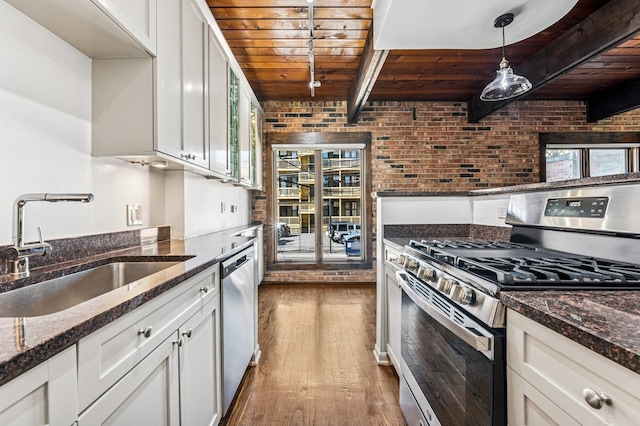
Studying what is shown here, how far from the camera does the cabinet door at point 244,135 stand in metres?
3.14

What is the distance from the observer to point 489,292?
2.94 feet

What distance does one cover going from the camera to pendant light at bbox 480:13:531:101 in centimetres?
201

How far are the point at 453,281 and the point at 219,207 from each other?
2.50 meters

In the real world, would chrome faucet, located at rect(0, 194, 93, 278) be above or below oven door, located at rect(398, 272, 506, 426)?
above

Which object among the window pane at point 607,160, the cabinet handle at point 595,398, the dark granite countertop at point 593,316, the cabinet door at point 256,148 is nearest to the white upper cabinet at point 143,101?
the dark granite countertop at point 593,316

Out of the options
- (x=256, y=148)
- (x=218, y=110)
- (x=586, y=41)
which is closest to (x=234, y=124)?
(x=218, y=110)

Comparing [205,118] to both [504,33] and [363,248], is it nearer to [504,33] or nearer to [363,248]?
[504,33]

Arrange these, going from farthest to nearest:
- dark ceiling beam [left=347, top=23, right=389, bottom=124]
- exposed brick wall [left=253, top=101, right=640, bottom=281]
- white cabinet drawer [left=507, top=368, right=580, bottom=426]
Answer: exposed brick wall [left=253, top=101, right=640, bottom=281] < dark ceiling beam [left=347, top=23, right=389, bottom=124] < white cabinet drawer [left=507, top=368, right=580, bottom=426]

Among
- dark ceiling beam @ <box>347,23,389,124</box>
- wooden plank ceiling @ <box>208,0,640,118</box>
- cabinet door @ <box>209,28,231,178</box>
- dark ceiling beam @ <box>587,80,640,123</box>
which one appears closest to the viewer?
cabinet door @ <box>209,28,231,178</box>

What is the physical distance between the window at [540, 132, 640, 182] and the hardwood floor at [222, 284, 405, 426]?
360cm

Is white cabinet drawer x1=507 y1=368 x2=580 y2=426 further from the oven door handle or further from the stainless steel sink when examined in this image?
the stainless steel sink

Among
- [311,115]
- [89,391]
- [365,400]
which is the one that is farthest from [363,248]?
[89,391]

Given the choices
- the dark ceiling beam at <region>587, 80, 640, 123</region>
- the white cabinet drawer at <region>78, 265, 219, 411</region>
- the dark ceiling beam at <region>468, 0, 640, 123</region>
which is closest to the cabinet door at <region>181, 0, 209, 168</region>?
the white cabinet drawer at <region>78, 265, 219, 411</region>

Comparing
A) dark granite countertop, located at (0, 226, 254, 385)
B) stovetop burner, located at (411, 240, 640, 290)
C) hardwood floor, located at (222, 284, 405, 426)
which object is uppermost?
stovetop burner, located at (411, 240, 640, 290)
